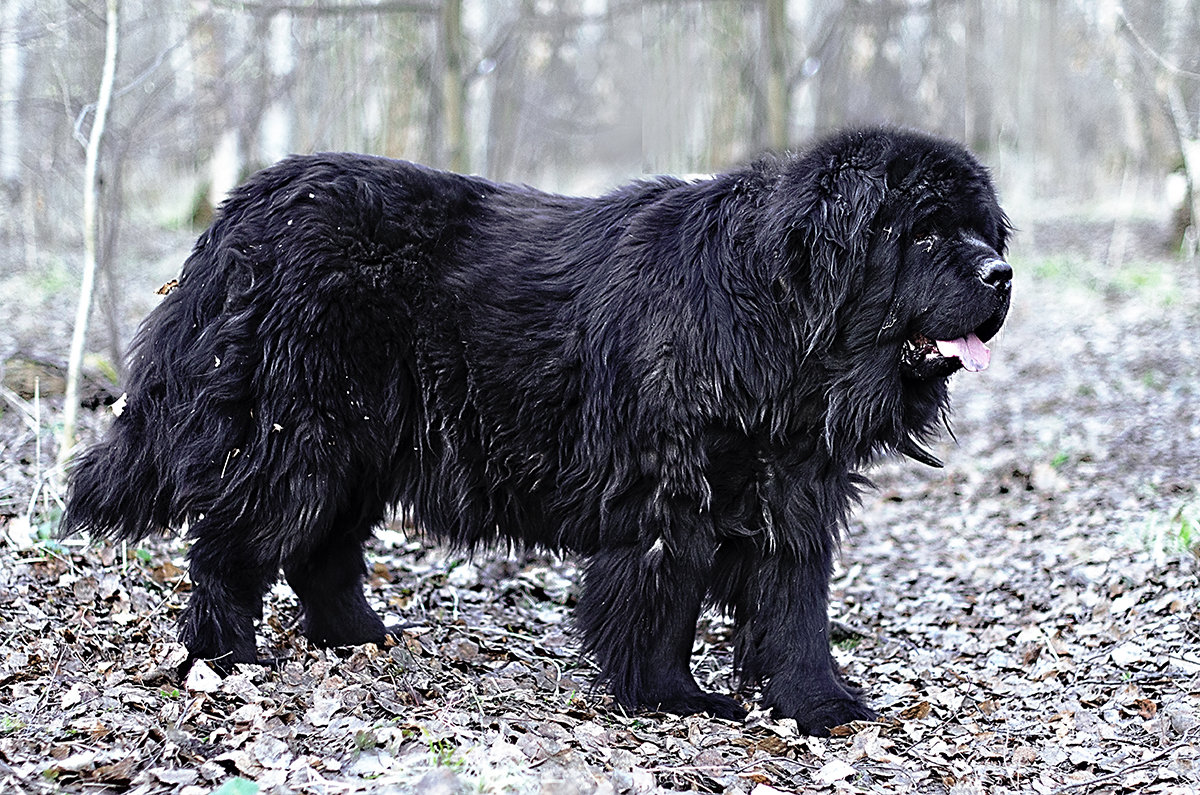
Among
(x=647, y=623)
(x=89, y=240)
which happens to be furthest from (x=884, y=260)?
(x=89, y=240)

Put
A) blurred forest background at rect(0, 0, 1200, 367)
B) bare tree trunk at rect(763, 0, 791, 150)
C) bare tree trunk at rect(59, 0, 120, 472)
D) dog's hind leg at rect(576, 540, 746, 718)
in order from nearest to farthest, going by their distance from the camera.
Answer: dog's hind leg at rect(576, 540, 746, 718), bare tree trunk at rect(59, 0, 120, 472), blurred forest background at rect(0, 0, 1200, 367), bare tree trunk at rect(763, 0, 791, 150)

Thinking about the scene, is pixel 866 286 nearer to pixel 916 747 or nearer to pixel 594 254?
pixel 594 254

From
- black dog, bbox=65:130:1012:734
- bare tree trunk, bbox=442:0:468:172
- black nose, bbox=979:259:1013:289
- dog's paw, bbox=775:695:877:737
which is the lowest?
dog's paw, bbox=775:695:877:737

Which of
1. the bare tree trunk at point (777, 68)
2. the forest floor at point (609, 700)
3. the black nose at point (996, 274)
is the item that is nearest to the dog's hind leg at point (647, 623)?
the forest floor at point (609, 700)

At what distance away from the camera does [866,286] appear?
4059mm

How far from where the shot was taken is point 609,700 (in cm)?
436

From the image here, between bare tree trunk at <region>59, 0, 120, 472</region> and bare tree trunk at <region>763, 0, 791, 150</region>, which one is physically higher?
bare tree trunk at <region>763, 0, 791, 150</region>

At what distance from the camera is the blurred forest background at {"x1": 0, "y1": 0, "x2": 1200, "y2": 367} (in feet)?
29.9

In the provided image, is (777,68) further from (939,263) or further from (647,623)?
(647,623)

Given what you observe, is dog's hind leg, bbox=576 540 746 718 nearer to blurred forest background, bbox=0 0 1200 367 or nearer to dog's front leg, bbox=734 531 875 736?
→ dog's front leg, bbox=734 531 875 736

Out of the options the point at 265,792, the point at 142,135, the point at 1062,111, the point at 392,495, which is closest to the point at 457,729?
the point at 265,792

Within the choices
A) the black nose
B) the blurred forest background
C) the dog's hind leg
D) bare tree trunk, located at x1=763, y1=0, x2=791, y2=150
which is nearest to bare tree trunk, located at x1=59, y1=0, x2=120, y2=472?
the blurred forest background

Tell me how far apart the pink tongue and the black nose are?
0.23 m

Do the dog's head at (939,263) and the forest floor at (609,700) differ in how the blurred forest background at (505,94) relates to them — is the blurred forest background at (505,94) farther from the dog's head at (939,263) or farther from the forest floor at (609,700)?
the dog's head at (939,263)
